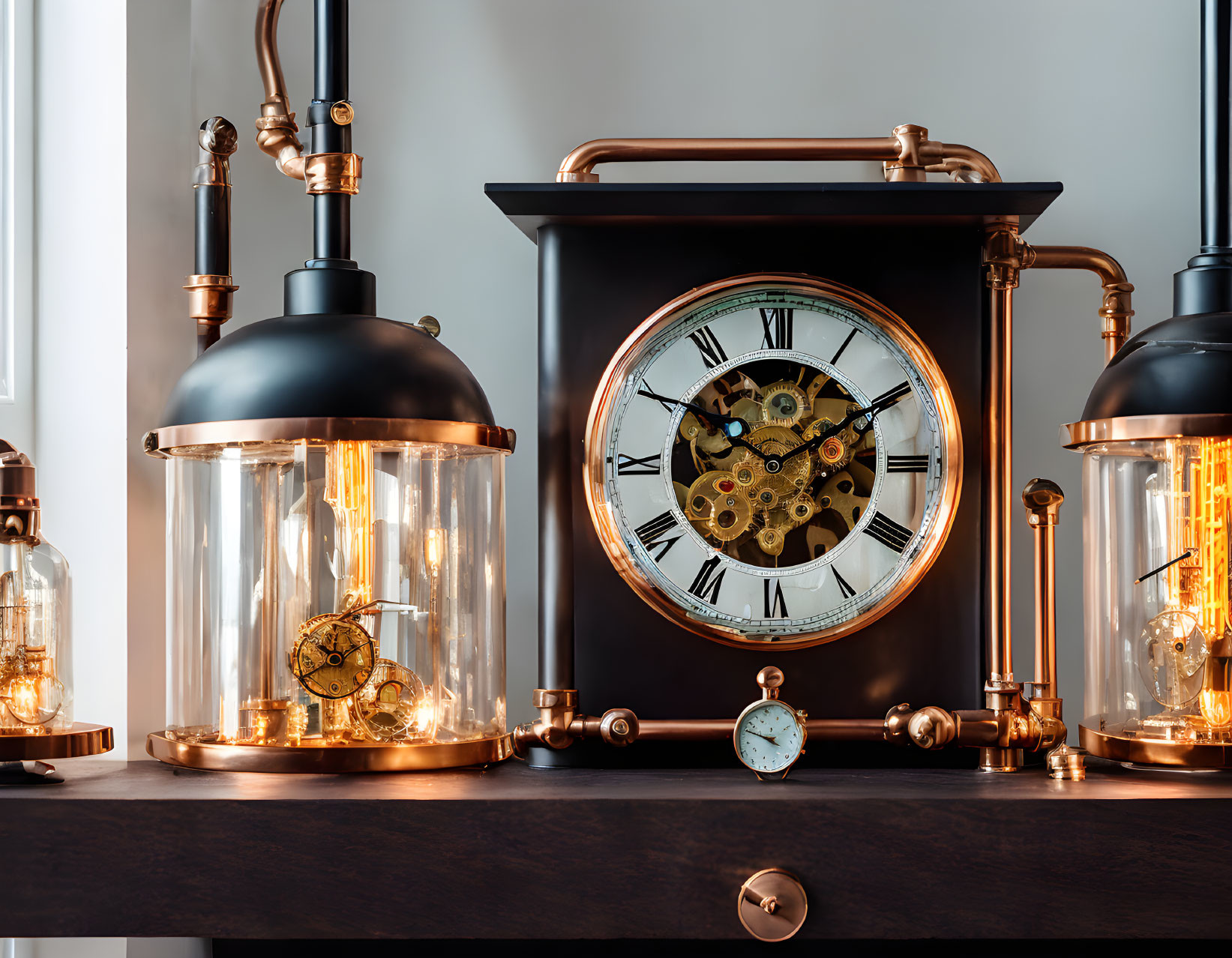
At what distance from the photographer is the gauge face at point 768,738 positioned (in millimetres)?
1169

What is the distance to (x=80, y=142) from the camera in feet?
4.65

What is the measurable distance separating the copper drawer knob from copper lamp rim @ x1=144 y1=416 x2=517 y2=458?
0.53m

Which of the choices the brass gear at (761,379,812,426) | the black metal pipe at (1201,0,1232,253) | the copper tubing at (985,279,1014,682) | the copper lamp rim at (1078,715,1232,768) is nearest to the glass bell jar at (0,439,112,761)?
the brass gear at (761,379,812,426)

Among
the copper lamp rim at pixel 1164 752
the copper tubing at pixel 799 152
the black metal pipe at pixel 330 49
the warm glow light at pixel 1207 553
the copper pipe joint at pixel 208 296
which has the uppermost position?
the black metal pipe at pixel 330 49

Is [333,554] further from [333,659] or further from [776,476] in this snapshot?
[776,476]

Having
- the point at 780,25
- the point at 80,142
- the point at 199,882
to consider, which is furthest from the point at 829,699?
the point at 80,142

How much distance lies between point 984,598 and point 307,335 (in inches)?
31.2

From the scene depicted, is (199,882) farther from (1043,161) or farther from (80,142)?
(1043,161)

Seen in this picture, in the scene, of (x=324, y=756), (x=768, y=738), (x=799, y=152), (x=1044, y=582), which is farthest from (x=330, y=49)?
(x=1044, y=582)

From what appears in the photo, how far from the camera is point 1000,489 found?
50.2 inches

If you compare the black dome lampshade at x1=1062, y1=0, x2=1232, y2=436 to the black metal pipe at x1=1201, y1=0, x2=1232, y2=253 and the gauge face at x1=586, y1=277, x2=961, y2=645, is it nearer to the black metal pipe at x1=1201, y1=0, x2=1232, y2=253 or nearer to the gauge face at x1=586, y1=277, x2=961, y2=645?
the black metal pipe at x1=1201, y1=0, x2=1232, y2=253

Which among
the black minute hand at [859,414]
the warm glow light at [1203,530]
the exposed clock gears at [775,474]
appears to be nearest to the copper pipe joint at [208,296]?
the exposed clock gears at [775,474]

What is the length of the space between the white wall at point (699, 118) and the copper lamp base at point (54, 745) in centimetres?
53

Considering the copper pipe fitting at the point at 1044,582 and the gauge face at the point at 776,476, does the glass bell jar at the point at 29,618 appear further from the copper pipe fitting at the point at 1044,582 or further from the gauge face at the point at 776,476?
the copper pipe fitting at the point at 1044,582
